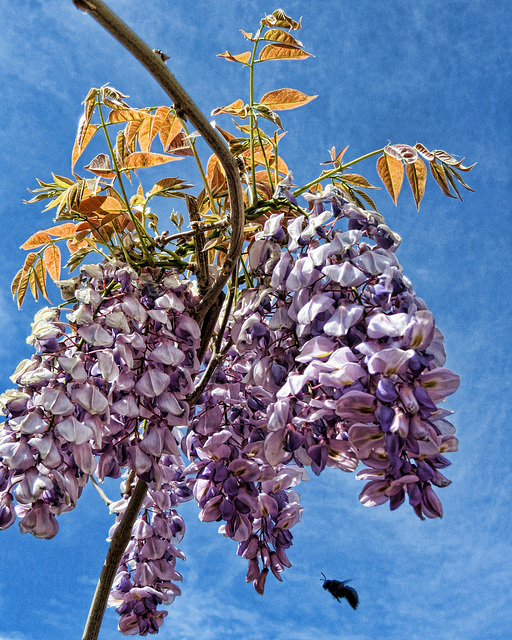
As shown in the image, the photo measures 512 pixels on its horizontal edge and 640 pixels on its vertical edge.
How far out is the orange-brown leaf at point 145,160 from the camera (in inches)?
40.9

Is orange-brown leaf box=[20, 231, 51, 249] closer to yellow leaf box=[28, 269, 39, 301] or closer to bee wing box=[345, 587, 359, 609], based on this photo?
yellow leaf box=[28, 269, 39, 301]

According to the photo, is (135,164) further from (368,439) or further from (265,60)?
(368,439)

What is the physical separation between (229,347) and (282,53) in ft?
1.67

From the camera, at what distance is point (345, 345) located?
2.64 ft

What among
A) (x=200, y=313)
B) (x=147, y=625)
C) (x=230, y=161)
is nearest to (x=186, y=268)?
(x=200, y=313)

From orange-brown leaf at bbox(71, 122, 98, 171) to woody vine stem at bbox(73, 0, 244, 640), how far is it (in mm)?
217

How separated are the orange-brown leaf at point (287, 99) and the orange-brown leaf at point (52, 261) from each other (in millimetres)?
502

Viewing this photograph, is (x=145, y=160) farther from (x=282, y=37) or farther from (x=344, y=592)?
(x=344, y=592)

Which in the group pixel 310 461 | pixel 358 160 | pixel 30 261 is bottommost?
pixel 310 461

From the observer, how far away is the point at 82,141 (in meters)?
1.00

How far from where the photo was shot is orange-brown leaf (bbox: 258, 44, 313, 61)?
1.01 meters

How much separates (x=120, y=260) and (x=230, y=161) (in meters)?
0.30

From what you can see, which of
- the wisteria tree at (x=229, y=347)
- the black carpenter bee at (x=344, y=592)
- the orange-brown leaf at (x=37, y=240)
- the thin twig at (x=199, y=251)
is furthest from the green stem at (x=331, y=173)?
A: the black carpenter bee at (x=344, y=592)

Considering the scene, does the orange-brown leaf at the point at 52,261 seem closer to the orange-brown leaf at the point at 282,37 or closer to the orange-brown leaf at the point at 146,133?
the orange-brown leaf at the point at 146,133
